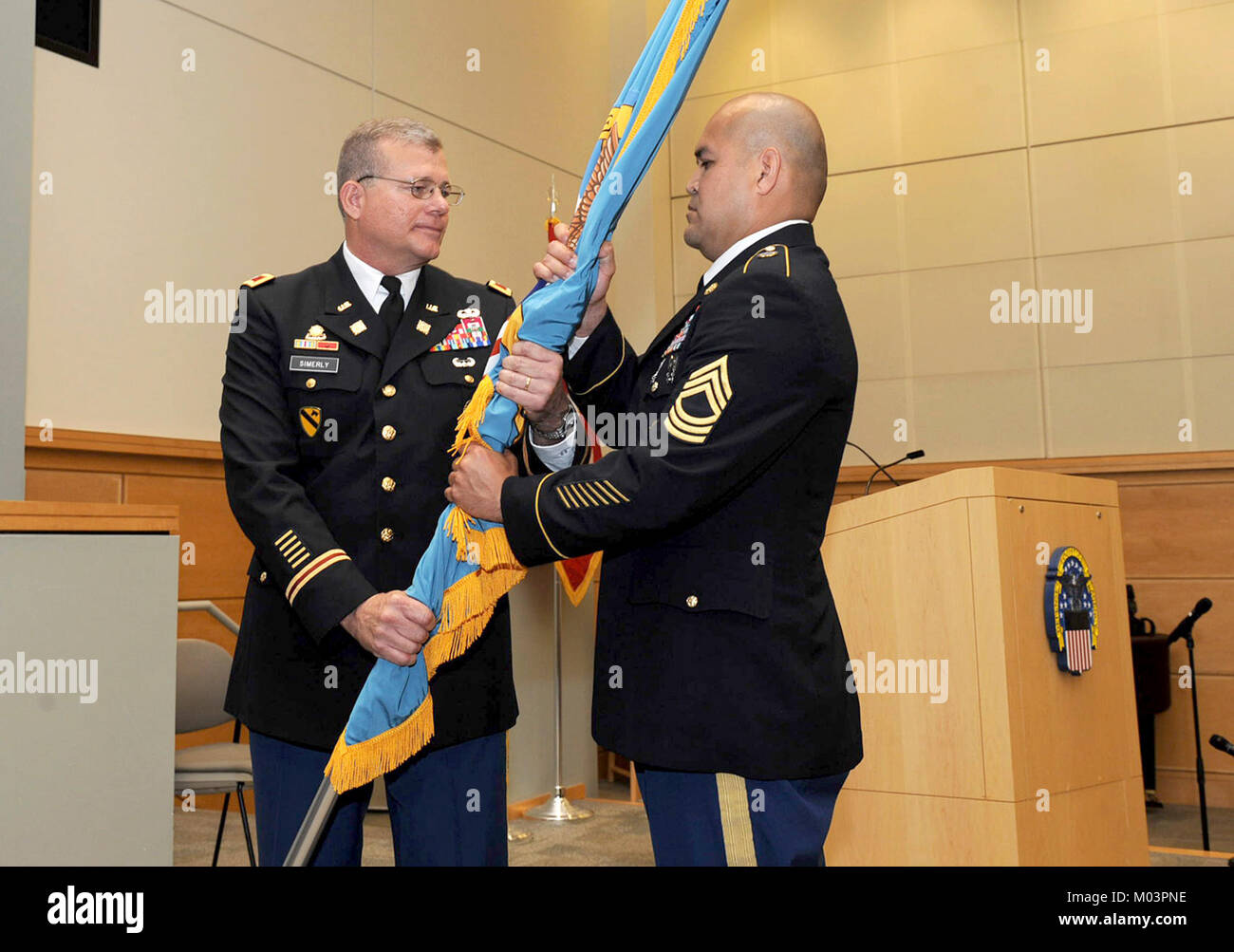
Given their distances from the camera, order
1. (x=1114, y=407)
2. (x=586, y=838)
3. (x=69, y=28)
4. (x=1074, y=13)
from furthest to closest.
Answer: (x=1074, y=13)
(x=1114, y=407)
(x=586, y=838)
(x=69, y=28)

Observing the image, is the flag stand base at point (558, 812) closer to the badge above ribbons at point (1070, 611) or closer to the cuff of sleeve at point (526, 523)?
the badge above ribbons at point (1070, 611)

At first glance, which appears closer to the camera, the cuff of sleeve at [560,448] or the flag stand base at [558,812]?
the cuff of sleeve at [560,448]

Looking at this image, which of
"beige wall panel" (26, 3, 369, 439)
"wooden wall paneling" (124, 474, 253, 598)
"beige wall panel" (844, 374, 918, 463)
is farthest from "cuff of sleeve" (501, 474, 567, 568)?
"beige wall panel" (844, 374, 918, 463)

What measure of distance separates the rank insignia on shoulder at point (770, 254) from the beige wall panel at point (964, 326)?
4.84 m

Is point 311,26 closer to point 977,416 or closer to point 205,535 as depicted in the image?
point 205,535

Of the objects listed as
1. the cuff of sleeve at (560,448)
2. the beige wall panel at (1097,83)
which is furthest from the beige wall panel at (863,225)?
the cuff of sleeve at (560,448)

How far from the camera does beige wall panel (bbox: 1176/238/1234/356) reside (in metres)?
5.57

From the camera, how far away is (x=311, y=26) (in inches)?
183

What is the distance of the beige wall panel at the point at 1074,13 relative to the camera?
5816 mm

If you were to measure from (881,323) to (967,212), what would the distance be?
713 mm

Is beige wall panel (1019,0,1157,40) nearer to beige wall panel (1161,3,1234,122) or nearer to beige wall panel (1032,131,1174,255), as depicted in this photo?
beige wall panel (1161,3,1234,122)

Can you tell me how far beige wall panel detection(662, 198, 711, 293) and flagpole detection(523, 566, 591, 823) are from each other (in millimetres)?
2275

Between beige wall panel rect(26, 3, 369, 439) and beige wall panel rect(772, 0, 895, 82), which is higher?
beige wall panel rect(772, 0, 895, 82)

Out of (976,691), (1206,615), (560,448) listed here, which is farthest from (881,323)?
(560,448)
